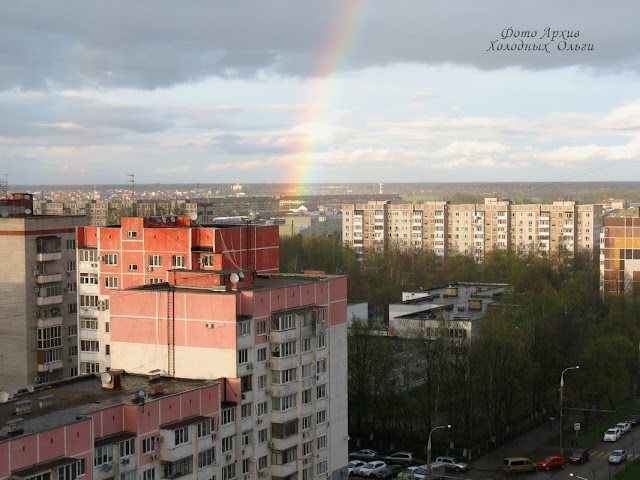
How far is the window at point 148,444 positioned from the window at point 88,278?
13125 millimetres

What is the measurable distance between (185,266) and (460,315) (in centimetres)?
1385

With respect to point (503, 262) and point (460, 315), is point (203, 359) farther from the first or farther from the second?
point (503, 262)

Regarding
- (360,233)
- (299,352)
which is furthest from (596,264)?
(299,352)

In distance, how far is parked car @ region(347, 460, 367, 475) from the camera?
2455 cm

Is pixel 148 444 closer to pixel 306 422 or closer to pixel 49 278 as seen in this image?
pixel 306 422

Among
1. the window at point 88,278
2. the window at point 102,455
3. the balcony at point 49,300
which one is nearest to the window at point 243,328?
the window at point 102,455

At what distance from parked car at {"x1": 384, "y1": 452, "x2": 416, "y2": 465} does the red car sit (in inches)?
139

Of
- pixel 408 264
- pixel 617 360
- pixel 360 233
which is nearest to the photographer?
pixel 617 360

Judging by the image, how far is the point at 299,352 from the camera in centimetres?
1944

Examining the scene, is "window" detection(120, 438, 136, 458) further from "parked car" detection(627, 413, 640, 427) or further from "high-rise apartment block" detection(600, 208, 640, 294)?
"high-rise apartment block" detection(600, 208, 640, 294)

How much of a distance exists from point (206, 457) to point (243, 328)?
9.06 feet

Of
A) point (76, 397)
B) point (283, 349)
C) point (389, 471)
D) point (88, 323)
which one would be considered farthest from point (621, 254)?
point (76, 397)

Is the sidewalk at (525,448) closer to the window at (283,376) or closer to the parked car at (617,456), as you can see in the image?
the parked car at (617,456)

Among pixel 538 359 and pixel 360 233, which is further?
pixel 360 233
